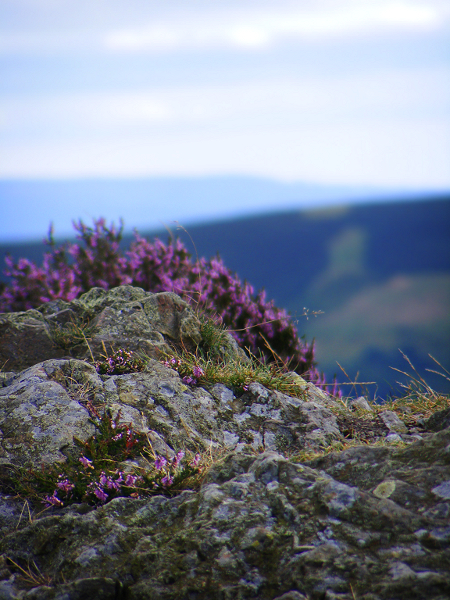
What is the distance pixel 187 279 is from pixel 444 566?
6.53 meters

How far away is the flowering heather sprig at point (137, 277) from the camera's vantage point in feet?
23.5

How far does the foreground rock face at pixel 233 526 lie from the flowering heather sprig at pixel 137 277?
12.7ft

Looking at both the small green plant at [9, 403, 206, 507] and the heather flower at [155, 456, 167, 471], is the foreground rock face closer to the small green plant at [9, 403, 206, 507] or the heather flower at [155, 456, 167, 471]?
the small green plant at [9, 403, 206, 507]

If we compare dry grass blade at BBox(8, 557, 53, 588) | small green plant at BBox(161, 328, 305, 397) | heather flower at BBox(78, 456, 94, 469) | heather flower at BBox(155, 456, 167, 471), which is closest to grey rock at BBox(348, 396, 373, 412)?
small green plant at BBox(161, 328, 305, 397)

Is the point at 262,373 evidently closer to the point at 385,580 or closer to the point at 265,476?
the point at 265,476

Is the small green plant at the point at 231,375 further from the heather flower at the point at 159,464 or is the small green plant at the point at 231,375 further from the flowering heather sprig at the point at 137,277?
the flowering heather sprig at the point at 137,277

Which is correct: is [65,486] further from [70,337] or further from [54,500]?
[70,337]

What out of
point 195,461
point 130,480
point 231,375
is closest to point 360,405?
point 231,375

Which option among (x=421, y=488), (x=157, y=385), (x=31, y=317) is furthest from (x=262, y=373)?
(x=31, y=317)

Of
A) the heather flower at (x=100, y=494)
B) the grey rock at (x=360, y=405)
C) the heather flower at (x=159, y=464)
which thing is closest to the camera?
the heather flower at (x=100, y=494)

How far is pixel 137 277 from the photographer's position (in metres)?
8.58

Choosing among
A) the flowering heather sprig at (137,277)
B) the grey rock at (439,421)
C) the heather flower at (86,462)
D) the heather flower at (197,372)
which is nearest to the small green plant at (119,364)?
the heather flower at (197,372)

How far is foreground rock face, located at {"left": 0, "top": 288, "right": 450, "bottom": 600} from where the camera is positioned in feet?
5.80

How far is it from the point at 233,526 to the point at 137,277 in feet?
22.7
